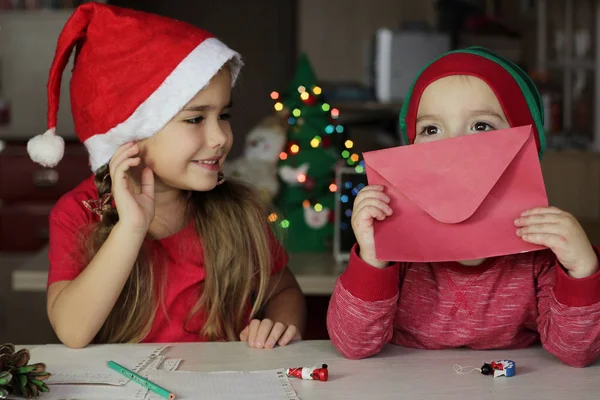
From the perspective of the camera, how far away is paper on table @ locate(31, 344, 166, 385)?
108 cm

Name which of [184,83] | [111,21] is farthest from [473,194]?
[111,21]

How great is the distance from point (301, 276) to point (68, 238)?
26.3 inches

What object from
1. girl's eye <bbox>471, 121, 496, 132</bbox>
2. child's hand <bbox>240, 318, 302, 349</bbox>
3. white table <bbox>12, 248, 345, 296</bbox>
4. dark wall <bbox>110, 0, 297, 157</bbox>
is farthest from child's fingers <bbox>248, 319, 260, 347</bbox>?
dark wall <bbox>110, 0, 297, 157</bbox>

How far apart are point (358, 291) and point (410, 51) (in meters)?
3.17

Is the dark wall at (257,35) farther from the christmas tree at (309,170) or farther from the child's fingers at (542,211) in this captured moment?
the child's fingers at (542,211)

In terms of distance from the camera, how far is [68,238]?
1.41 m

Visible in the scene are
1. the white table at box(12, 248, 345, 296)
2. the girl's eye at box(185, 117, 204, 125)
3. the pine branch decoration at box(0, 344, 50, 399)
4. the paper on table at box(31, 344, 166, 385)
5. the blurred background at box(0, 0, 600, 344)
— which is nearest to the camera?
the pine branch decoration at box(0, 344, 50, 399)

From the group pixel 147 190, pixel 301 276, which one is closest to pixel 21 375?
pixel 147 190

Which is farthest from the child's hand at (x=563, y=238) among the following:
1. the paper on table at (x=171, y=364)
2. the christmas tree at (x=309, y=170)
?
the christmas tree at (x=309, y=170)

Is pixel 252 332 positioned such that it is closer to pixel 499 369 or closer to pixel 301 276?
pixel 499 369

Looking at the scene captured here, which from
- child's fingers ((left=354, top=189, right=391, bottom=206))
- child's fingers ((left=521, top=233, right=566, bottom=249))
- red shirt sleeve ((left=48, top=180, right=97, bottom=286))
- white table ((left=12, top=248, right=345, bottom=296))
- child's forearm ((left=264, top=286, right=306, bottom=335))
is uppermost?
child's fingers ((left=354, top=189, right=391, bottom=206))

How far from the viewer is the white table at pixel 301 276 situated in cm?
191

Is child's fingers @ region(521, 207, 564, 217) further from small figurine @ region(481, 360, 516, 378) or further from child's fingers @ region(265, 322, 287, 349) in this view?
child's fingers @ region(265, 322, 287, 349)

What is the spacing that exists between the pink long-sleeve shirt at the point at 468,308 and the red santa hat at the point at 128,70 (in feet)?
1.34
